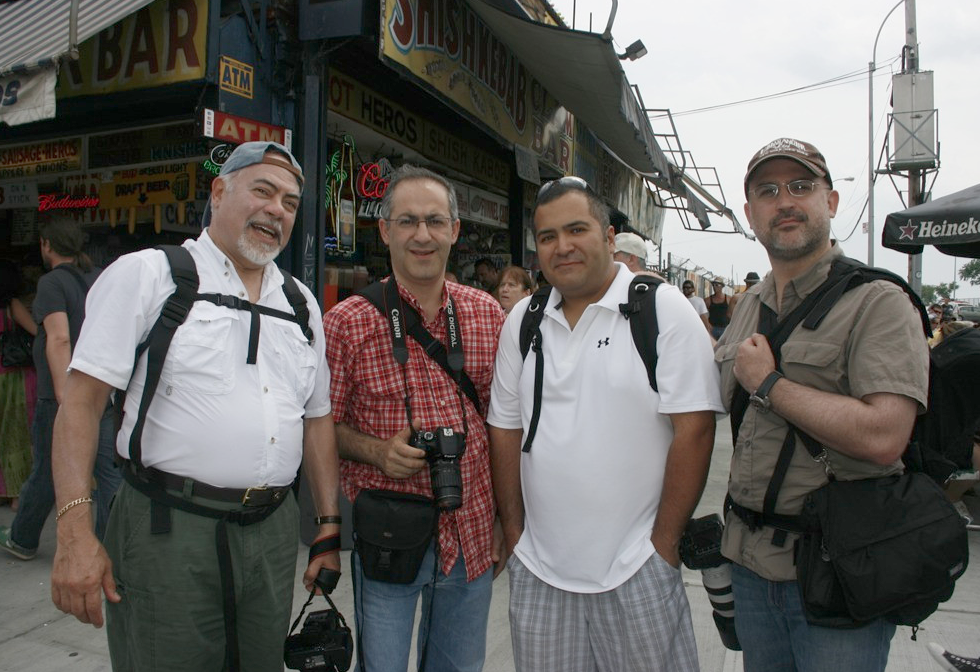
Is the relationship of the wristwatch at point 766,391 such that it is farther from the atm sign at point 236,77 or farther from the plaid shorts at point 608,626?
the atm sign at point 236,77

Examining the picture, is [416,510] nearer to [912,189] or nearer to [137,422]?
[137,422]

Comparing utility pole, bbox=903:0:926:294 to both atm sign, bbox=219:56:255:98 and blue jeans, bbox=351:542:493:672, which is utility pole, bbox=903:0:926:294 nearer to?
atm sign, bbox=219:56:255:98

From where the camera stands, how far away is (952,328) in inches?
231

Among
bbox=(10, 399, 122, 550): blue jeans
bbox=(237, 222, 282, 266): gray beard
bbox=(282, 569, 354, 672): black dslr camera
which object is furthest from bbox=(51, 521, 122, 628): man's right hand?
bbox=(10, 399, 122, 550): blue jeans

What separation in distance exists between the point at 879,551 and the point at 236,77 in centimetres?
429

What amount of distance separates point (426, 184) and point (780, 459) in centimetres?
140

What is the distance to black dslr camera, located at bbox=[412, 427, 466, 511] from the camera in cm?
203

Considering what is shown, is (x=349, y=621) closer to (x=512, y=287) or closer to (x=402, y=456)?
(x=402, y=456)

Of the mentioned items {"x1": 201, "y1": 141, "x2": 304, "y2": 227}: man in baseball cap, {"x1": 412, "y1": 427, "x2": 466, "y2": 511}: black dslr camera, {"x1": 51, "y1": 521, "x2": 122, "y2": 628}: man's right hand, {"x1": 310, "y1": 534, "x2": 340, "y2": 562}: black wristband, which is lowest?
{"x1": 310, "y1": 534, "x2": 340, "y2": 562}: black wristband

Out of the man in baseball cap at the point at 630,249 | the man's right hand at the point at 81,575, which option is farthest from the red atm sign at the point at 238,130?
the man's right hand at the point at 81,575

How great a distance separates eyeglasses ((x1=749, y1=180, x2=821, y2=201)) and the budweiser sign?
575cm

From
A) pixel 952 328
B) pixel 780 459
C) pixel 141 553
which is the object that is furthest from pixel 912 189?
pixel 141 553

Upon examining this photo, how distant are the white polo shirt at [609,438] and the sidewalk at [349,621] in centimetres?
159

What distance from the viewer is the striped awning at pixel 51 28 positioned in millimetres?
3748
